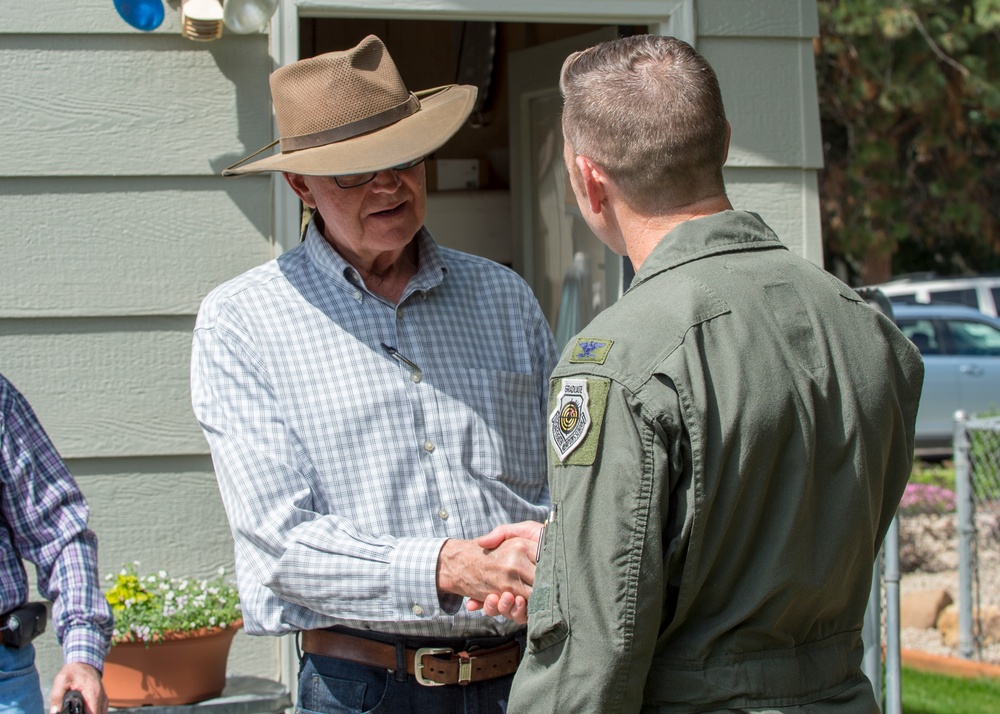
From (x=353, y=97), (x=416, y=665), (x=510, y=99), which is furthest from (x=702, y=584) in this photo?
(x=510, y=99)

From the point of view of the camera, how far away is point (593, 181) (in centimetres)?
164

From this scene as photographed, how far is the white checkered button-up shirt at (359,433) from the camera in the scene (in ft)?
6.48

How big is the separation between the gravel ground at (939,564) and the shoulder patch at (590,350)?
4909 mm

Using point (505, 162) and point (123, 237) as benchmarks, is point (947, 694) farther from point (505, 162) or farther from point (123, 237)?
point (123, 237)

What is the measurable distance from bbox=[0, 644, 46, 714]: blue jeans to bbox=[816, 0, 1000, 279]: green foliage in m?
12.6

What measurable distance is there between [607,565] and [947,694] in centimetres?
425

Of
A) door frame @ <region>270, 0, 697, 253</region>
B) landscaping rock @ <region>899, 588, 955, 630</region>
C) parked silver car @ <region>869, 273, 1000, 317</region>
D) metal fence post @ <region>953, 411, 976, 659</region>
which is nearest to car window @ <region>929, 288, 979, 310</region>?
parked silver car @ <region>869, 273, 1000, 317</region>

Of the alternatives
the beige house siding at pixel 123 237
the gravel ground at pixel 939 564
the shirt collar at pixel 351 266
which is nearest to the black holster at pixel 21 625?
the beige house siding at pixel 123 237

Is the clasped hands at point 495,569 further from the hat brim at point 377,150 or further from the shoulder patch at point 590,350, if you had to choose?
the hat brim at point 377,150

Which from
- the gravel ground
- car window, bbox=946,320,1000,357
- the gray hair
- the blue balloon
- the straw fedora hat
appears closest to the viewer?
the gray hair

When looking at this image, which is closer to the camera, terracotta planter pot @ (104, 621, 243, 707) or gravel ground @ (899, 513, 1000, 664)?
terracotta planter pot @ (104, 621, 243, 707)

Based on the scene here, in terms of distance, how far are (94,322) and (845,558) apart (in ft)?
7.14

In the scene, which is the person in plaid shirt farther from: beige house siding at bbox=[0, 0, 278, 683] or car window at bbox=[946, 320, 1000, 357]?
car window at bbox=[946, 320, 1000, 357]

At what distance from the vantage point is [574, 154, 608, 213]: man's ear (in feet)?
5.33
